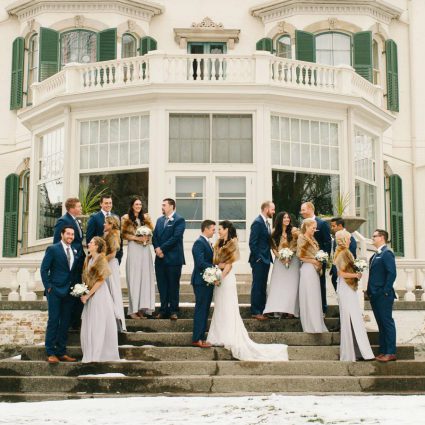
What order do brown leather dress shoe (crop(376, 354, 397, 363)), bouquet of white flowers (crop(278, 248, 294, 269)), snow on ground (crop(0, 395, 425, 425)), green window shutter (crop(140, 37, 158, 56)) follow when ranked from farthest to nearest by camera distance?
green window shutter (crop(140, 37, 158, 56)), bouquet of white flowers (crop(278, 248, 294, 269)), brown leather dress shoe (crop(376, 354, 397, 363)), snow on ground (crop(0, 395, 425, 425))

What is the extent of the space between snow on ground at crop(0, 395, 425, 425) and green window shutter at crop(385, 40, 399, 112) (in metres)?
12.6

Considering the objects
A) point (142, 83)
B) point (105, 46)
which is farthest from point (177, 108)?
point (105, 46)

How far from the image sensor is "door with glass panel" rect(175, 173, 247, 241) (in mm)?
15969

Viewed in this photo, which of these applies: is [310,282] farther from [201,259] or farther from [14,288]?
[14,288]

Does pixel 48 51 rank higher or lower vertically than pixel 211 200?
higher

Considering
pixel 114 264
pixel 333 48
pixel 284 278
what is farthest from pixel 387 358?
pixel 333 48

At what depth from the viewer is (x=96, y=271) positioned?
10211 millimetres

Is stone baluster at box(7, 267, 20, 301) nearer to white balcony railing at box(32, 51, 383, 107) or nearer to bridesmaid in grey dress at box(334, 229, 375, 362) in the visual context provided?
white balcony railing at box(32, 51, 383, 107)

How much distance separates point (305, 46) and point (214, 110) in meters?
4.72

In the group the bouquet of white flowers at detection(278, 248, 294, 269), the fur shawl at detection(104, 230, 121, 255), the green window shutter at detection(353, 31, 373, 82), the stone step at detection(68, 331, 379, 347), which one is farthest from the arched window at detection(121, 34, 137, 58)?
the stone step at detection(68, 331, 379, 347)

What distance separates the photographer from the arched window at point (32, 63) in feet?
66.2

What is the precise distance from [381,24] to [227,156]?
7.11 m

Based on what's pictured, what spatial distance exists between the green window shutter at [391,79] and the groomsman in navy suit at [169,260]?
1071 centimetres

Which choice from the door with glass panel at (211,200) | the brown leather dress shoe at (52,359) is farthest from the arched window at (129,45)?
the brown leather dress shoe at (52,359)
